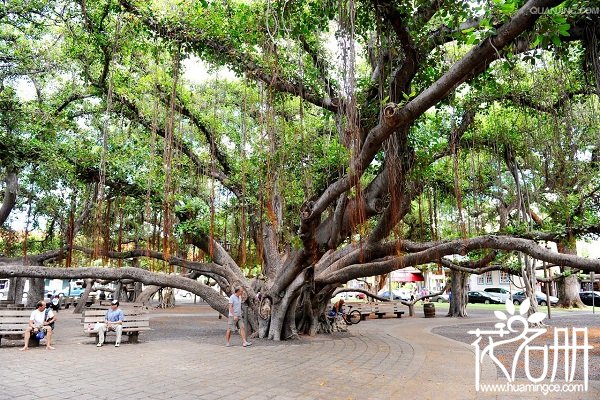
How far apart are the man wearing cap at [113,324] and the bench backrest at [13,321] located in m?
1.47

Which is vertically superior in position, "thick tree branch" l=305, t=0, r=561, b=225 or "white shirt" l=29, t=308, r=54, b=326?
"thick tree branch" l=305, t=0, r=561, b=225

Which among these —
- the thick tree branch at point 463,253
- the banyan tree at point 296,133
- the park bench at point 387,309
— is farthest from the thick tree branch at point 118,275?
the park bench at point 387,309

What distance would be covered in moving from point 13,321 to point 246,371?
567cm

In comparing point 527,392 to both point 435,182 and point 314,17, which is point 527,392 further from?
point 435,182

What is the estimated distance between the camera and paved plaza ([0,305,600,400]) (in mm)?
4953

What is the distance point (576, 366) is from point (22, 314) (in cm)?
1045

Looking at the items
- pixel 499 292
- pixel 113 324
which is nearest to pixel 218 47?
pixel 113 324

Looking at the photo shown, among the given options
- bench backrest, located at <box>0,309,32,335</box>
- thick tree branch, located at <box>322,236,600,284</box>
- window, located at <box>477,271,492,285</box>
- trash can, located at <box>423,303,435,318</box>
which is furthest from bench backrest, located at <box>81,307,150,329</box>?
window, located at <box>477,271,492,285</box>

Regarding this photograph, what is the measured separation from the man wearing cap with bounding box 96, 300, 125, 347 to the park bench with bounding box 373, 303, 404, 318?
11788 millimetres

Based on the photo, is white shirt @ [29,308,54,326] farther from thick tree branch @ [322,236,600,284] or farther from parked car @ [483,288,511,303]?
parked car @ [483,288,511,303]

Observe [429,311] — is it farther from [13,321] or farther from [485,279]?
[485,279]

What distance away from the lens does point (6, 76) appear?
10719 mm

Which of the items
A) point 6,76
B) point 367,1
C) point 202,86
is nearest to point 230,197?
point 202,86

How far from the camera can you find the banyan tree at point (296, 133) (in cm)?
556
